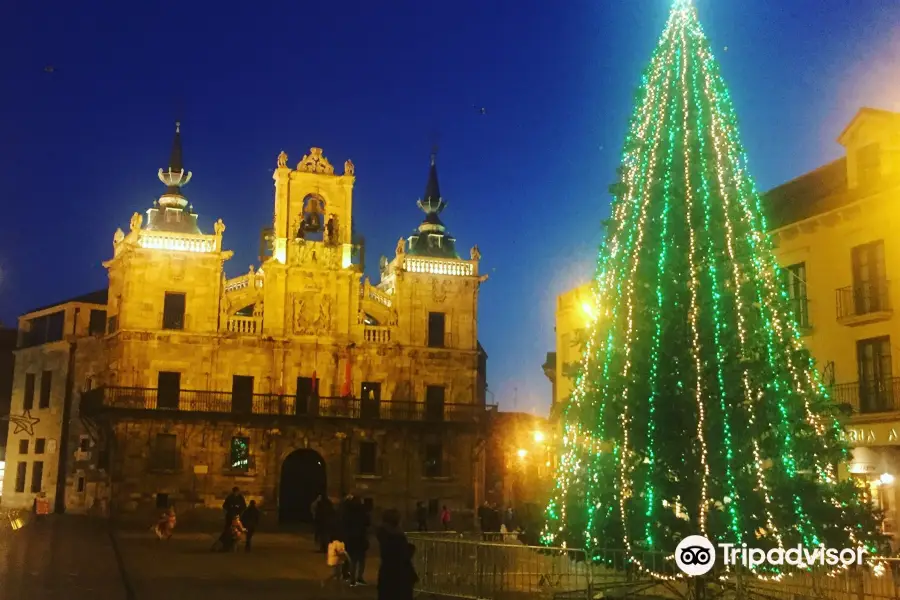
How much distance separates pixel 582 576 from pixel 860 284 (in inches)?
530

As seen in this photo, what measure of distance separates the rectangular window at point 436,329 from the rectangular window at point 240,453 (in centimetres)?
921

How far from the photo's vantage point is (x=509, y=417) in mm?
56125

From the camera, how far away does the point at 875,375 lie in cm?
2475

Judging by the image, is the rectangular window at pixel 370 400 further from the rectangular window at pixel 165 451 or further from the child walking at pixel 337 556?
the child walking at pixel 337 556

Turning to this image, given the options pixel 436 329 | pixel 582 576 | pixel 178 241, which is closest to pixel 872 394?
pixel 582 576

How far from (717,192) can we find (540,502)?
5.45 metres

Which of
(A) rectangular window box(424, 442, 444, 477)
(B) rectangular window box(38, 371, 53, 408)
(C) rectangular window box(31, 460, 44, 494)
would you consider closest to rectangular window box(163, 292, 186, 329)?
(B) rectangular window box(38, 371, 53, 408)

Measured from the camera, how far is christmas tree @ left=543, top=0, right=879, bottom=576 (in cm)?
1429

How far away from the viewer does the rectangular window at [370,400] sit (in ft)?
149

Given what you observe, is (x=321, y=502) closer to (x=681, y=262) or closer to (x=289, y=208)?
(x=681, y=262)

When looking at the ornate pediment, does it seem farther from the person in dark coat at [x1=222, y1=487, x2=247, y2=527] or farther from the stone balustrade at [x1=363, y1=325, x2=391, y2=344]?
the person in dark coat at [x1=222, y1=487, x2=247, y2=527]

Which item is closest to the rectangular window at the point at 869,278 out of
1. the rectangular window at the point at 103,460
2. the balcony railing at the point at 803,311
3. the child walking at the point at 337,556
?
the balcony railing at the point at 803,311

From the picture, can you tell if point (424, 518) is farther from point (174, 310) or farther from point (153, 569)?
point (153, 569)

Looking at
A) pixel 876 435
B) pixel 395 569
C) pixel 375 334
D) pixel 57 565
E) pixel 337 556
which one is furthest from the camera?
pixel 375 334
